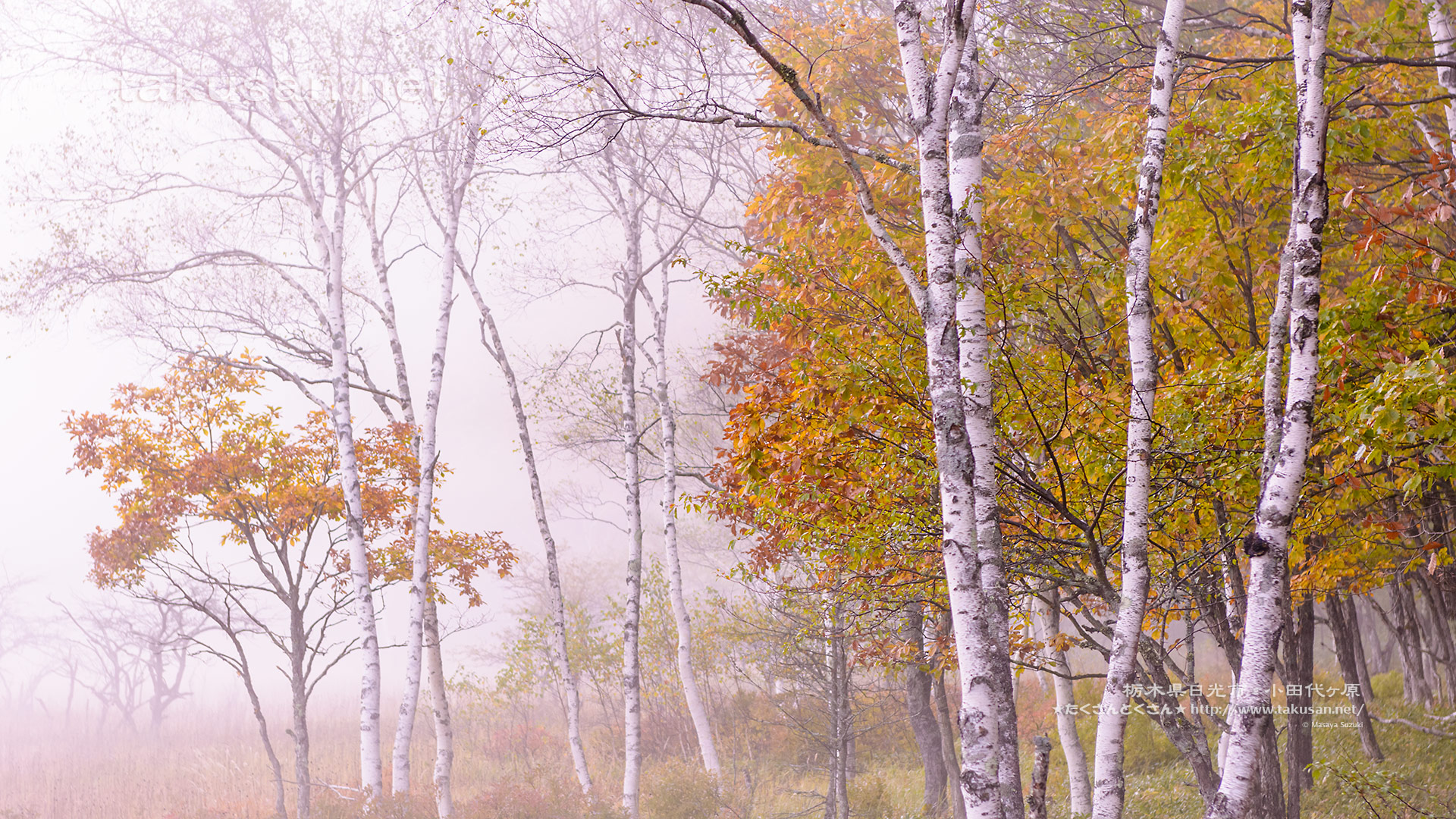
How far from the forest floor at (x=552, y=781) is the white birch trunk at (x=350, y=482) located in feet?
2.80

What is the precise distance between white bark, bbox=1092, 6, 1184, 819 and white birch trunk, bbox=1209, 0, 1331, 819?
1.73ft

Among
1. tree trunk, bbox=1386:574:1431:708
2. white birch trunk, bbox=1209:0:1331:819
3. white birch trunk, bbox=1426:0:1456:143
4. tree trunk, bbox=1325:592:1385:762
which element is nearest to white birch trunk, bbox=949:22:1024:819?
white birch trunk, bbox=1209:0:1331:819

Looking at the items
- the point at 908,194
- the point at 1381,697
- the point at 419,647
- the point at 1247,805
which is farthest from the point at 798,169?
the point at 1381,697

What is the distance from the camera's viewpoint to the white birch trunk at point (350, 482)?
36.6ft

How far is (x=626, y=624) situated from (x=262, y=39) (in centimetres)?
1030

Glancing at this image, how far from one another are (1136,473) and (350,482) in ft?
33.6

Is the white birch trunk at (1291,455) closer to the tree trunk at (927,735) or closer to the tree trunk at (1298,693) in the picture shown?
the tree trunk at (1298,693)

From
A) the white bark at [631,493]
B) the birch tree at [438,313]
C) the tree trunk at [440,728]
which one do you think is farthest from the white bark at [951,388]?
the tree trunk at [440,728]

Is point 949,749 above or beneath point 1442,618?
beneath

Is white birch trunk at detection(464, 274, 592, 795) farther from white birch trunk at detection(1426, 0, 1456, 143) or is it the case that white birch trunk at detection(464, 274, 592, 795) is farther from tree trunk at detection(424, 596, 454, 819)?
white birch trunk at detection(1426, 0, 1456, 143)

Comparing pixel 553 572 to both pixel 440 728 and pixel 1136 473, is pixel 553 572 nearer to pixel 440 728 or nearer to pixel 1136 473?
pixel 440 728

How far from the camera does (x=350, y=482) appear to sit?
11.7 metres

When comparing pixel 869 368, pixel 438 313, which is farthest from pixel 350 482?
pixel 869 368

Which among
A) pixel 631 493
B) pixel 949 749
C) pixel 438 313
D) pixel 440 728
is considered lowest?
pixel 949 749
